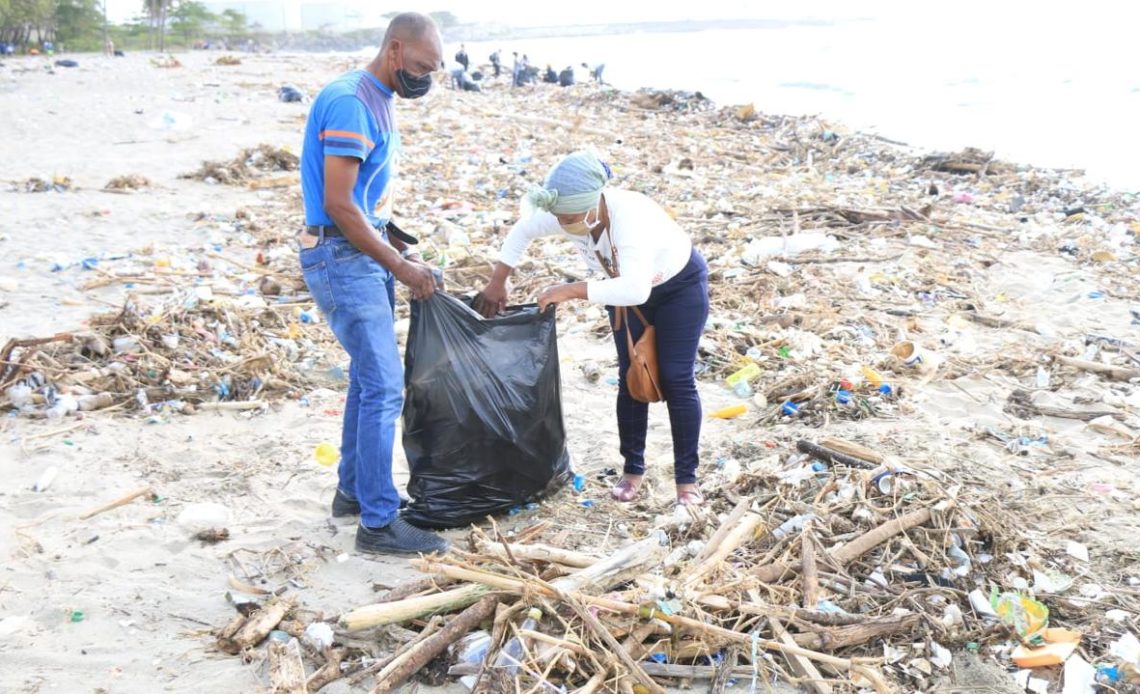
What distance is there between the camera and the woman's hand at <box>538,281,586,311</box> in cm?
300

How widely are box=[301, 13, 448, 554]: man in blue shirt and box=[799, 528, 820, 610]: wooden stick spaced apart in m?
1.21

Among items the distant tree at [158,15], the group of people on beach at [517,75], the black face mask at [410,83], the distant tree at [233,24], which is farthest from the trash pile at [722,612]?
the distant tree at [233,24]

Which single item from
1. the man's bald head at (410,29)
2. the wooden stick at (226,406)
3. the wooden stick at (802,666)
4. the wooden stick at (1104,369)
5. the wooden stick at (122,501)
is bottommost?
the wooden stick at (122,501)

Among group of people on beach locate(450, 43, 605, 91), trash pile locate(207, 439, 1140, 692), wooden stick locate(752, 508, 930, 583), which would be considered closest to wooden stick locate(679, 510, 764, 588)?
trash pile locate(207, 439, 1140, 692)

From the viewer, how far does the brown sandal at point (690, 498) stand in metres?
3.32

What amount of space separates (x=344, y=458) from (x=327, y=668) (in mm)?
1056

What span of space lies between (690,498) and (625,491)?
33 cm

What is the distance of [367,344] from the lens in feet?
9.53

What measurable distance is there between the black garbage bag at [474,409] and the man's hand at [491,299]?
6 cm

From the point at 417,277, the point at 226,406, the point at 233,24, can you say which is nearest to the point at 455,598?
the point at 417,277

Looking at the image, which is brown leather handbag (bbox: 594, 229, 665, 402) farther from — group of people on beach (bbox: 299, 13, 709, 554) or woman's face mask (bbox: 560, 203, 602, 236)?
woman's face mask (bbox: 560, 203, 602, 236)

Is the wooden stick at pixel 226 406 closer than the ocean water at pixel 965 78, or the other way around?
the wooden stick at pixel 226 406

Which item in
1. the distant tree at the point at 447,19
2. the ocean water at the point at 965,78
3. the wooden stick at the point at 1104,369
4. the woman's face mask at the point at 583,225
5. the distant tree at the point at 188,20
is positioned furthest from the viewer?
the distant tree at the point at 447,19

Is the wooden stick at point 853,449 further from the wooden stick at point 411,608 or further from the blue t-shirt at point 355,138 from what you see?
the blue t-shirt at point 355,138
